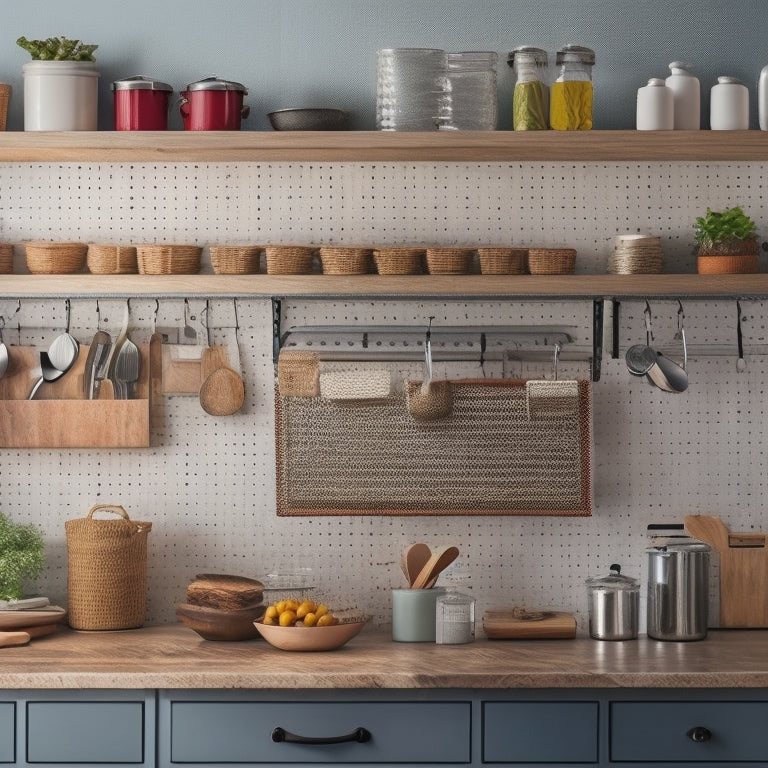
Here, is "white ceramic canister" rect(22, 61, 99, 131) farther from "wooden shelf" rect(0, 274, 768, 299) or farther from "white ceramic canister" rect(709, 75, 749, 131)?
"white ceramic canister" rect(709, 75, 749, 131)

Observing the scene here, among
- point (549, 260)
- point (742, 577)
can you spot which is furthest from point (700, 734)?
point (549, 260)

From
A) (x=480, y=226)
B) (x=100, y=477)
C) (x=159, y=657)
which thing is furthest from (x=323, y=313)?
(x=159, y=657)

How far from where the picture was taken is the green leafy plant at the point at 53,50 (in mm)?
2910

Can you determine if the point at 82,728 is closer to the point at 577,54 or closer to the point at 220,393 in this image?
the point at 220,393

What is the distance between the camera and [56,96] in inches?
114

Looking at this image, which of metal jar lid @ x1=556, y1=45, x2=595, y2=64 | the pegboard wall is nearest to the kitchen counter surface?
the pegboard wall

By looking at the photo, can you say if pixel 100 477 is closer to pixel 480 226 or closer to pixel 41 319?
pixel 41 319

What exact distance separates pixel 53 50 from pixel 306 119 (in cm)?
70

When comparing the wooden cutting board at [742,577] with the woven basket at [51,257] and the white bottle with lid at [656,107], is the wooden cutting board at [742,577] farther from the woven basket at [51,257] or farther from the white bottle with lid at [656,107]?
the woven basket at [51,257]

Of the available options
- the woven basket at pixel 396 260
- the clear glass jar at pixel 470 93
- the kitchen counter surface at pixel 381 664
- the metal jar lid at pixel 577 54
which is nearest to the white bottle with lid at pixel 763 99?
the metal jar lid at pixel 577 54

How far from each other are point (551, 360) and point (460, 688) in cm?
96

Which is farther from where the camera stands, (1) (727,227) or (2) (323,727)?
(1) (727,227)

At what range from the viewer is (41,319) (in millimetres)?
3098

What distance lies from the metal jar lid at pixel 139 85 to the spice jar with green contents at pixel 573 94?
0.99 metres
